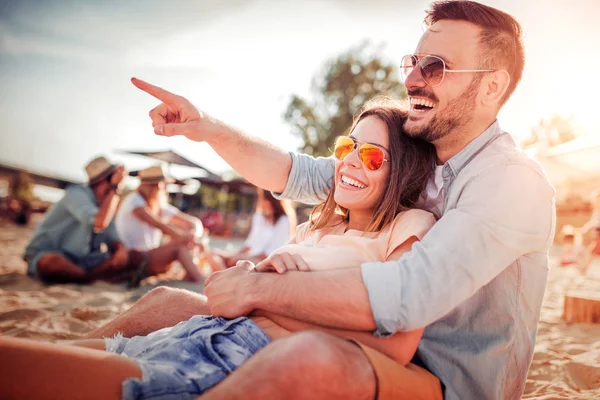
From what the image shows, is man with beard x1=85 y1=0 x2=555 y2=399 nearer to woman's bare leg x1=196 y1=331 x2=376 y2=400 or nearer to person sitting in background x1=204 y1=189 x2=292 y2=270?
woman's bare leg x1=196 y1=331 x2=376 y2=400

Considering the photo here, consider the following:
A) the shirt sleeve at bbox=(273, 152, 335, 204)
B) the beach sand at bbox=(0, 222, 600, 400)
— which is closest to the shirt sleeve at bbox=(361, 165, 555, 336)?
the shirt sleeve at bbox=(273, 152, 335, 204)

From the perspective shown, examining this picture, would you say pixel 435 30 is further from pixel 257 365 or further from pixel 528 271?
pixel 257 365

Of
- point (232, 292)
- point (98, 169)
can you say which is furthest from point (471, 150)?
point (98, 169)

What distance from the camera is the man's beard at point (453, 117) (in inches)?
82.4

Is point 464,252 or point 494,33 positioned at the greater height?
point 494,33

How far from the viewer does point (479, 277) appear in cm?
150

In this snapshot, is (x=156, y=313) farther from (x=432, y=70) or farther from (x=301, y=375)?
(x=432, y=70)

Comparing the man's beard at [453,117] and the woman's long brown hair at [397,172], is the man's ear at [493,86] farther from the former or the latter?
the woman's long brown hair at [397,172]

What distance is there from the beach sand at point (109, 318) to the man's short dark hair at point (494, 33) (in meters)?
2.07

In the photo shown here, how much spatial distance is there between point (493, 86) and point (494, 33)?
28cm

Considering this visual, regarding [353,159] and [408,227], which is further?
[353,159]

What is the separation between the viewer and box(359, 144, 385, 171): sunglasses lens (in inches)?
85.0

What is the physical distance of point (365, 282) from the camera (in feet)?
4.92

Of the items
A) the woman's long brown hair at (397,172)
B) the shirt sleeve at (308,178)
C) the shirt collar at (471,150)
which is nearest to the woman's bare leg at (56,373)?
the woman's long brown hair at (397,172)
